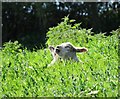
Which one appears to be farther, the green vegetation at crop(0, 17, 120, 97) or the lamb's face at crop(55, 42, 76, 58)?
the lamb's face at crop(55, 42, 76, 58)

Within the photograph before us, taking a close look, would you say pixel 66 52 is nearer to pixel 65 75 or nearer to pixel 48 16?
pixel 65 75

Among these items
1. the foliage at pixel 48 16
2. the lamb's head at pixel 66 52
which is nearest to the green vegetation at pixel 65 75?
the lamb's head at pixel 66 52

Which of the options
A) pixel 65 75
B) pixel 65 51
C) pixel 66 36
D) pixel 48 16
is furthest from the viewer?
pixel 48 16

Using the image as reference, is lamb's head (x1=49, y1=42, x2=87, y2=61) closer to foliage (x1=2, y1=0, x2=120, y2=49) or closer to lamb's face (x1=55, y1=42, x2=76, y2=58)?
lamb's face (x1=55, y1=42, x2=76, y2=58)

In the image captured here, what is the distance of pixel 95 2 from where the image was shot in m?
12.4

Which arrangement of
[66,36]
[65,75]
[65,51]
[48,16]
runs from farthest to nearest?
[48,16]
[66,36]
[65,51]
[65,75]

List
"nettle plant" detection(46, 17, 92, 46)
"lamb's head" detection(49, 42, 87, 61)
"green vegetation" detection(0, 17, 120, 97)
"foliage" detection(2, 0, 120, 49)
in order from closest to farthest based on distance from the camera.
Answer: "green vegetation" detection(0, 17, 120, 97), "lamb's head" detection(49, 42, 87, 61), "nettle plant" detection(46, 17, 92, 46), "foliage" detection(2, 0, 120, 49)

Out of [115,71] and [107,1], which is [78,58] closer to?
[115,71]

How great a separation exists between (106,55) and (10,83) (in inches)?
42.0

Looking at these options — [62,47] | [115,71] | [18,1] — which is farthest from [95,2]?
[115,71]

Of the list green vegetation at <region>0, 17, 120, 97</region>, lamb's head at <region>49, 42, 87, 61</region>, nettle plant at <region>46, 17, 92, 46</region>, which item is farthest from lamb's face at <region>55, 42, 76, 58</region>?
nettle plant at <region>46, 17, 92, 46</region>

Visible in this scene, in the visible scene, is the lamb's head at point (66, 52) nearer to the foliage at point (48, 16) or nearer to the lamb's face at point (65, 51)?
the lamb's face at point (65, 51)

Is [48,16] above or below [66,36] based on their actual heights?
below

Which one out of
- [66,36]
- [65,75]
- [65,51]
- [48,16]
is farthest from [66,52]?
[48,16]
